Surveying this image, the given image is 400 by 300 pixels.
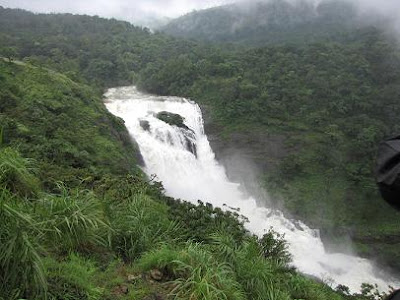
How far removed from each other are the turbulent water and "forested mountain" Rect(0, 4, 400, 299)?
1.62 metres

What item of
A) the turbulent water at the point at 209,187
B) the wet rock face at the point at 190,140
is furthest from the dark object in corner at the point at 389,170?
the wet rock face at the point at 190,140

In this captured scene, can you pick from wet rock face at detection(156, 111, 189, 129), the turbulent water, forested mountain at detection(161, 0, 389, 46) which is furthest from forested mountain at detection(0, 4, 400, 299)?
forested mountain at detection(161, 0, 389, 46)

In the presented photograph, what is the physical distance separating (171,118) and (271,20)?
7462 centimetres

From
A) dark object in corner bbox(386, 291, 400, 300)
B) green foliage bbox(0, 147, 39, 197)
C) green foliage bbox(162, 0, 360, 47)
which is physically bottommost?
green foliage bbox(162, 0, 360, 47)

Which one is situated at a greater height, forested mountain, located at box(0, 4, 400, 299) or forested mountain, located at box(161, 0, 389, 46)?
forested mountain, located at box(0, 4, 400, 299)

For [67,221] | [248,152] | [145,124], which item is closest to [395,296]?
[67,221]

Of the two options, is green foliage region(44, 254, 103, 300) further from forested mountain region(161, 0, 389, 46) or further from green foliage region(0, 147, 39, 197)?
forested mountain region(161, 0, 389, 46)

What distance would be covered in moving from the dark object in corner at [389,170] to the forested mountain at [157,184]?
3112 mm

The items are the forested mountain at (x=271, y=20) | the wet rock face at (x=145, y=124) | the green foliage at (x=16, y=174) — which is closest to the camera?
the green foliage at (x=16, y=174)

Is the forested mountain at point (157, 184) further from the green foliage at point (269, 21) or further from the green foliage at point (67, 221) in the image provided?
the green foliage at point (269, 21)

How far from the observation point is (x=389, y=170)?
208 cm

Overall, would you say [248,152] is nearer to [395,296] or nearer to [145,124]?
[145,124]

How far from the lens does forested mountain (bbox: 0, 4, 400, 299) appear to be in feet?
16.9

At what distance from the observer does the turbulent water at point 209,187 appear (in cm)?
2234
